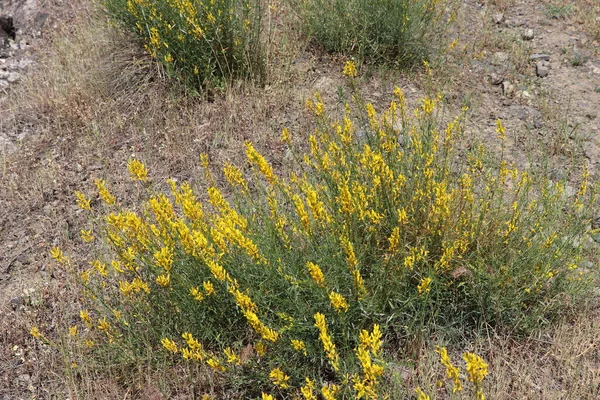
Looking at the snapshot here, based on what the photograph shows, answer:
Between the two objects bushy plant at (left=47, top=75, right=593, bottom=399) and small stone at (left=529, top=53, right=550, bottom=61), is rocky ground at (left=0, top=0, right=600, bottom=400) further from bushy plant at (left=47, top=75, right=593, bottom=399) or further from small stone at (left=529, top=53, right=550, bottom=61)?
bushy plant at (left=47, top=75, right=593, bottom=399)

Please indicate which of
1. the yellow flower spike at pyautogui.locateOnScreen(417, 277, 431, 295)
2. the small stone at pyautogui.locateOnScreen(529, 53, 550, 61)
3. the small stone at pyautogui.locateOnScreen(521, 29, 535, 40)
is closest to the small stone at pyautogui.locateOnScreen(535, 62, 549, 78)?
the small stone at pyautogui.locateOnScreen(529, 53, 550, 61)

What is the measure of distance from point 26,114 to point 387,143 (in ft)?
11.7

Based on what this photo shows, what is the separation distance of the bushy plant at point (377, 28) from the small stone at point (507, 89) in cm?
67

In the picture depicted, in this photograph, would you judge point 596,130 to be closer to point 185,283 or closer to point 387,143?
point 387,143

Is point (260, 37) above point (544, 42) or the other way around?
above

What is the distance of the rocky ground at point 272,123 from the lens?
355 cm

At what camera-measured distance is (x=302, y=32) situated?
473cm

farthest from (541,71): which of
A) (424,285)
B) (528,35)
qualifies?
(424,285)

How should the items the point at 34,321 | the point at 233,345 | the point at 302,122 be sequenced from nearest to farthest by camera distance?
the point at 233,345
the point at 34,321
the point at 302,122

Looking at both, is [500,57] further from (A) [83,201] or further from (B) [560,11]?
(A) [83,201]

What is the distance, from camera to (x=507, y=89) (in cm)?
422

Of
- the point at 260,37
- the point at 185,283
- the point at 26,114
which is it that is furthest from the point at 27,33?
the point at 185,283

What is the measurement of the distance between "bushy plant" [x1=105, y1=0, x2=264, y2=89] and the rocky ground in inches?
10.6

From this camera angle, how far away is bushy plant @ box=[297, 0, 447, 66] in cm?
430
